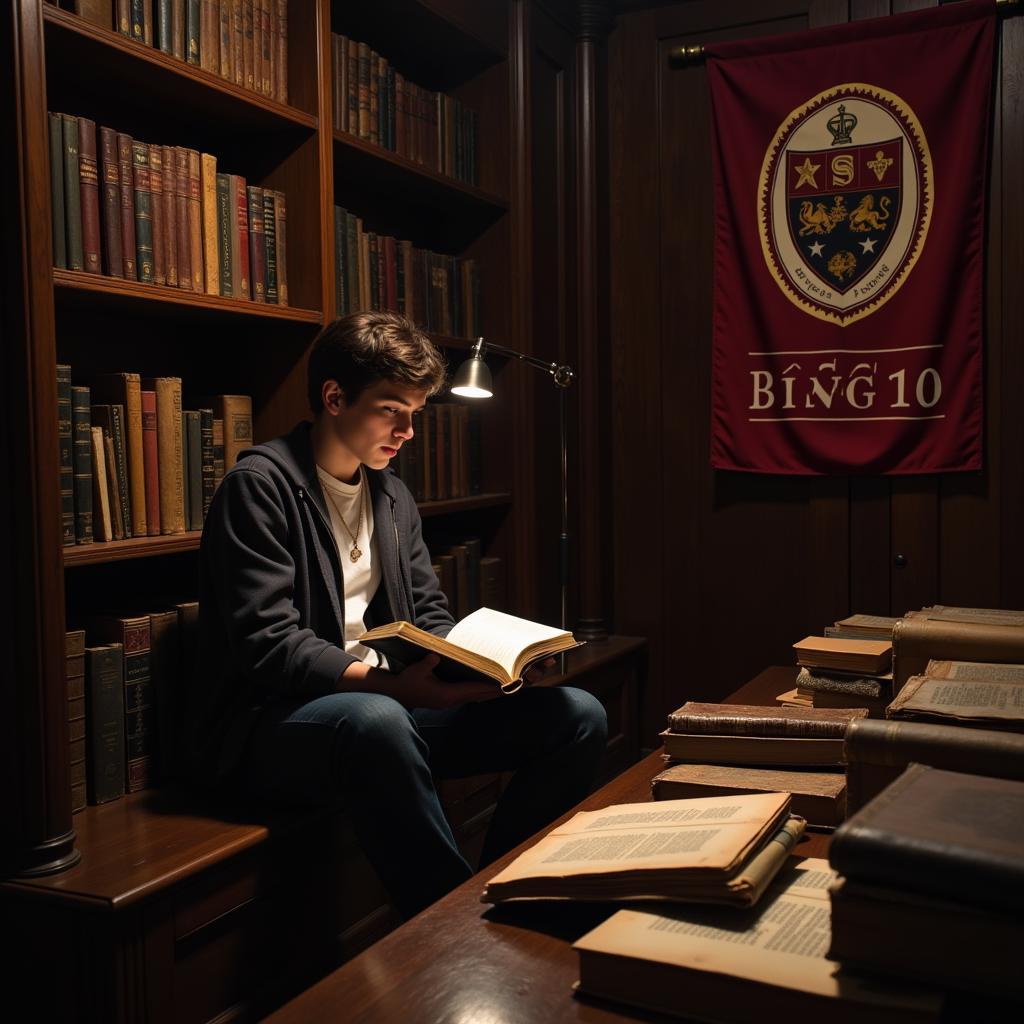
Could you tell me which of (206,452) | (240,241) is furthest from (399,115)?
(206,452)

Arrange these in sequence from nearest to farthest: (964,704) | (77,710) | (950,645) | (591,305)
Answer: (964,704) → (950,645) → (77,710) → (591,305)

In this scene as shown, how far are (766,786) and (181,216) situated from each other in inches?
56.5

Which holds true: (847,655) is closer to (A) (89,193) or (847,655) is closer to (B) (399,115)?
(A) (89,193)

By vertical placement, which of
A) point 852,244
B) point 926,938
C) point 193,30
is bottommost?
point 926,938

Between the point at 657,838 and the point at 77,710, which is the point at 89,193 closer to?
the point at 77,710

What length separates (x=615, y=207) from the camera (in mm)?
3432

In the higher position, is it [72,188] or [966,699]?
[72,188]

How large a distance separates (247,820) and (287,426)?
85cm

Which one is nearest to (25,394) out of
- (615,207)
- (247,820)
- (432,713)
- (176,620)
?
(176,620)

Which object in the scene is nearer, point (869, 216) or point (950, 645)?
point (950, 645)

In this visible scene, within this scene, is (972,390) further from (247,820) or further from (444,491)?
(247,820)

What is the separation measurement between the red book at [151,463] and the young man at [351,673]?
4.9 inches

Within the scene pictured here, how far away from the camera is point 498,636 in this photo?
1975mm

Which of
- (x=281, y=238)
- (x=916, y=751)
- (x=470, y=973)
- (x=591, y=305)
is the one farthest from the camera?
(x=591, y=305)
